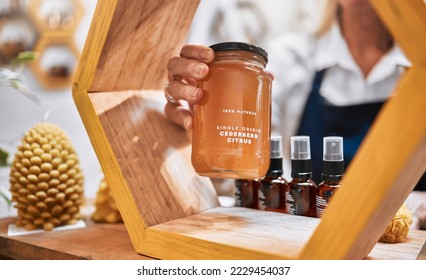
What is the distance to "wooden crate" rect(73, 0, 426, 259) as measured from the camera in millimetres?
418

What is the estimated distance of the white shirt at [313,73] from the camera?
1.63 metres

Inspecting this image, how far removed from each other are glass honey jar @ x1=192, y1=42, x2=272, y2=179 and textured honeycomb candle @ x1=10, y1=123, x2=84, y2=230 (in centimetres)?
37

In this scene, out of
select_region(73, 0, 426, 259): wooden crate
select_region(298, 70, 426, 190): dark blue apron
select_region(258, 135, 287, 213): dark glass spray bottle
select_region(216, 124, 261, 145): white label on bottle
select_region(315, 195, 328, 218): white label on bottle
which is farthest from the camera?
select_region(298, 70, 426, 190): dark blue apron

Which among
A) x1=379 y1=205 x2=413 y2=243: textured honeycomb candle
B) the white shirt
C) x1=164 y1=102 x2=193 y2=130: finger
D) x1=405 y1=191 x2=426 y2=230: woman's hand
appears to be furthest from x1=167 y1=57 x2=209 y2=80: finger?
the white shirt

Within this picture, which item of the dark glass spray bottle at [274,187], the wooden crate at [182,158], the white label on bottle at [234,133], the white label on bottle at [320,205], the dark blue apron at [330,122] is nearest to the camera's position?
the wooden crate at [182,158]

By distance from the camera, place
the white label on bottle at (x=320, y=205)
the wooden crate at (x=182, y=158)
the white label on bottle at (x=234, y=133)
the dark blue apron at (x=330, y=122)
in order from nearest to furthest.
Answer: the wooden crate at (x=182, y=158) < the white label on bottle at (x=234, y=133) < the white label on bottle at (x=320, y=205) < the dark blue apron at (x=330, y=122)

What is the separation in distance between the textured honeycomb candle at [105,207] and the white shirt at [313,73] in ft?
2.95

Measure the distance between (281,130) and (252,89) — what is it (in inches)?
50.5

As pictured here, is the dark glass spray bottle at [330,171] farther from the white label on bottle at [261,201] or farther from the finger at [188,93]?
the finger at [188,93]

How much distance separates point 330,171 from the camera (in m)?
0.74

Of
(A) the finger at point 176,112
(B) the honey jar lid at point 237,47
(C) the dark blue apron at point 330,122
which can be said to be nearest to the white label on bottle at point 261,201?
(A) the finger at point 176,112

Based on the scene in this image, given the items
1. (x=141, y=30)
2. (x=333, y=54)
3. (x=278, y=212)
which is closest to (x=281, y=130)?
(x=333, y=54)

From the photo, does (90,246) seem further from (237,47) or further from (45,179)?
(237,47)

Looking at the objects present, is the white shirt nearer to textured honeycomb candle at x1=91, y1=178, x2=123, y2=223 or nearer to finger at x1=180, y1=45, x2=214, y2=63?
textured honeycomb candle at x1=91, y1=178, x2=123, y2=223
